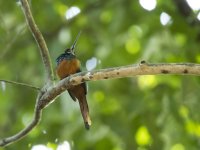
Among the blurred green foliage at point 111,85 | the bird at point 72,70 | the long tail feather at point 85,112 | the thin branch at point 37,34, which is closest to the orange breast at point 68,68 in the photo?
the bird at point 72,70

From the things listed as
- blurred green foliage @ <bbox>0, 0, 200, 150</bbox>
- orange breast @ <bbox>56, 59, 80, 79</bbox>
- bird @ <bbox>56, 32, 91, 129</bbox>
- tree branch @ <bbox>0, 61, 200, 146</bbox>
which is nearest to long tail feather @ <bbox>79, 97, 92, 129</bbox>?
bird @ <bbox>56, 32, 91, 129</bbox>

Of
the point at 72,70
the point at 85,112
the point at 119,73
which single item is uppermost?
the point at 72,70

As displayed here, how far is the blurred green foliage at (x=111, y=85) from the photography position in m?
3.79

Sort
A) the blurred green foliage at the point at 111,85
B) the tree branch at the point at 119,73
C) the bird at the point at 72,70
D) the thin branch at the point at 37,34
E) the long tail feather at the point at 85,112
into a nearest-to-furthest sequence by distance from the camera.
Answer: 1. the tree branch at the point at 119,73
2. the thin branch at the point at 37,34
3. the long tail feather at the point at 85,112
4. the bird at the point at 72,70
5. the blurred green foliage at the point at 111,85

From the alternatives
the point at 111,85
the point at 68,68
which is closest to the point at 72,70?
the point at 68,68

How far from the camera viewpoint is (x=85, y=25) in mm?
4715

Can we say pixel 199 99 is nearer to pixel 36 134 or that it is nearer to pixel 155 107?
pixel 155 107

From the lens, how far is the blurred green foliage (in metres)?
3.79

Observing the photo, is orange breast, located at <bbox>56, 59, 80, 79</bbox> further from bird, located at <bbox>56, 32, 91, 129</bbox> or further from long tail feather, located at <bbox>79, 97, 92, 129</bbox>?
long tail feather, located at <bbox>79, 97, 92, 129</bbox>

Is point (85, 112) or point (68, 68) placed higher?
point (68, 68)

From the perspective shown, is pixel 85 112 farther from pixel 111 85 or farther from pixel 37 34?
pixel 111 85

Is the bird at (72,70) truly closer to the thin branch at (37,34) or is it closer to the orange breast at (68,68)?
the orange breast at (68,68)

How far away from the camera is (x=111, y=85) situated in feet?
13.6

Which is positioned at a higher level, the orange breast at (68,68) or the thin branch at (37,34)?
the orange breast at (68,68)
